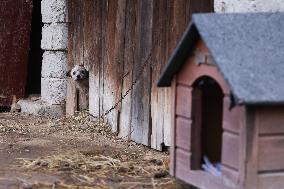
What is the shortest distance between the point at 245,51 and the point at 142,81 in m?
3.03

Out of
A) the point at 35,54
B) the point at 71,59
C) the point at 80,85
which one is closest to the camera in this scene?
the point at 80,85

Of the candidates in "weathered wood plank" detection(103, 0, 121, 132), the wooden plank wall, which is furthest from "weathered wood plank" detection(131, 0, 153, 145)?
"weathered wood plank" detection(103, 0, 121, 132)

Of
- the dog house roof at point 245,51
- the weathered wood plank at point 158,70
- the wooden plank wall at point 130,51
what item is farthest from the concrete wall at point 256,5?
the weathered wood plank at point 158,70

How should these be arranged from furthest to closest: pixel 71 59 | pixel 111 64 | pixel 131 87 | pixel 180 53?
1. pixel 71 59
2. pixel 111 64
3. pixel 131 87
4. pixel 180 53

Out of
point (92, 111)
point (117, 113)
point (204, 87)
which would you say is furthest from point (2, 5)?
point (204, 87)

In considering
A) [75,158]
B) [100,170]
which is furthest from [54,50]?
[100,170]

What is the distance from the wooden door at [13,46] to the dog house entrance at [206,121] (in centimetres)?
538

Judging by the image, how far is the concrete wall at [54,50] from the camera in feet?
29.2

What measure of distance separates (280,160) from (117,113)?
12.2ft

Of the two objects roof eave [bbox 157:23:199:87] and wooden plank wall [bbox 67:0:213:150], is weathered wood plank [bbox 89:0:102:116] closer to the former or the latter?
wooden plank wall [bbox 67:0:213:150]

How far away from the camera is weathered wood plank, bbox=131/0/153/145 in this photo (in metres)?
6.90

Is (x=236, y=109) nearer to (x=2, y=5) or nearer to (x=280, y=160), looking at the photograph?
(x=280, y=160)

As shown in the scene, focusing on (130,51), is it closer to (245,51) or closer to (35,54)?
(245,51)

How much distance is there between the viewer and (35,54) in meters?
10.3
